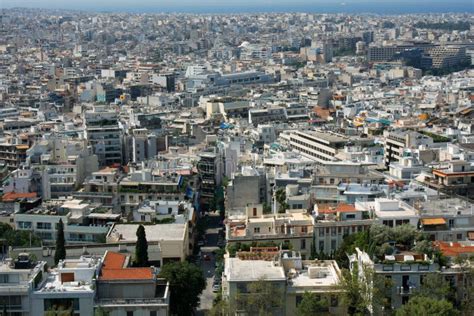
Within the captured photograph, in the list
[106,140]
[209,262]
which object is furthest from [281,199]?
[106,140]

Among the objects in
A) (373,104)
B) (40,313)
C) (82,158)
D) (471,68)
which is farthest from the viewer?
(471,68)

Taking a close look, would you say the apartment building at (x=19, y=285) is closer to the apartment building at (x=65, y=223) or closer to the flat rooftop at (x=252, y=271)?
the flat rooftop at (x=252, y=271)

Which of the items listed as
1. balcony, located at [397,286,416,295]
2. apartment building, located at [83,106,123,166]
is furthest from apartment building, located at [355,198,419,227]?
apartment building, located at [83,106,123,166]

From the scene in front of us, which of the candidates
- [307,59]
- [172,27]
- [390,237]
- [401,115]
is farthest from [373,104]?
[172,27]

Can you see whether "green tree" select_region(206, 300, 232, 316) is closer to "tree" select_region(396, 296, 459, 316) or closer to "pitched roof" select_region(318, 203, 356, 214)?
"tree" select_region(396, 296, 459, 316)

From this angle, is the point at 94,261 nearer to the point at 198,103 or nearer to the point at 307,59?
the point at 198,103

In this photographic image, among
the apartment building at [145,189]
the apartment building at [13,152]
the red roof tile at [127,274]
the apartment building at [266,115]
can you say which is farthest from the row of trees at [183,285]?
the apartment building at [266,115]

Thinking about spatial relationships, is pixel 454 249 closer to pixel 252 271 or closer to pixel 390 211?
pixel 390 211
